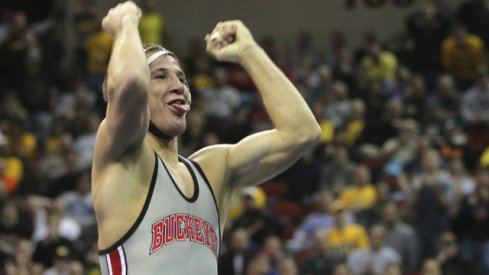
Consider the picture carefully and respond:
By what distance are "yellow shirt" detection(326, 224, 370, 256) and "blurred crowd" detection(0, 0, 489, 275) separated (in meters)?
0.02

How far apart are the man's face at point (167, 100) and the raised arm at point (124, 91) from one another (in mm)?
286

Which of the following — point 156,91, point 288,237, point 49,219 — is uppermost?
point 156,91

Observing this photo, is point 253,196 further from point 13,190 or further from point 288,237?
point 13,190

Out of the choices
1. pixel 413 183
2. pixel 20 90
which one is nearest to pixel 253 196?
pixel 413 183

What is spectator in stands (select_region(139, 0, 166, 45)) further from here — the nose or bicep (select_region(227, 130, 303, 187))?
the nose

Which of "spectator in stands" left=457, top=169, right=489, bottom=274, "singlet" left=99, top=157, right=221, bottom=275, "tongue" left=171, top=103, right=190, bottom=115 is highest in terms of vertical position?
"tongue" left=171, top=103, right=190, bottom=115

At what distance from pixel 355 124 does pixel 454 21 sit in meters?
Result: 3.55

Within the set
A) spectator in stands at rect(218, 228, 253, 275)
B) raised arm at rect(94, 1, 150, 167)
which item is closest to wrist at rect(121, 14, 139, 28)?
raised arm at rect(94, 1, 150, 167)

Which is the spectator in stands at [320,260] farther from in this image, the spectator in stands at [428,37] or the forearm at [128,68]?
the forearm at [128,68]

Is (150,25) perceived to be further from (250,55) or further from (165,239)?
(165,239)

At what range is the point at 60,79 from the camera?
18.0 metres

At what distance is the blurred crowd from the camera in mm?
12812

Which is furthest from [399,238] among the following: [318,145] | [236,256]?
[318,145]

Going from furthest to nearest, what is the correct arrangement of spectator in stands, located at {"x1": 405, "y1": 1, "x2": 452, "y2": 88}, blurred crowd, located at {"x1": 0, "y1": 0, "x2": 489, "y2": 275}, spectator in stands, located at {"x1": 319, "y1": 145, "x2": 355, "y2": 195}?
spectator in stands, located at {"x1": 405, "y1": 1, "x2": 452, "y2": 88} < spectator in stands, located at {"x1": 319, "y1": 145, "x2": 355, "y2": 195} < blurred crowd, located at {"x1": 0, "y1": 0, "x2": 489, "y2": 275}
